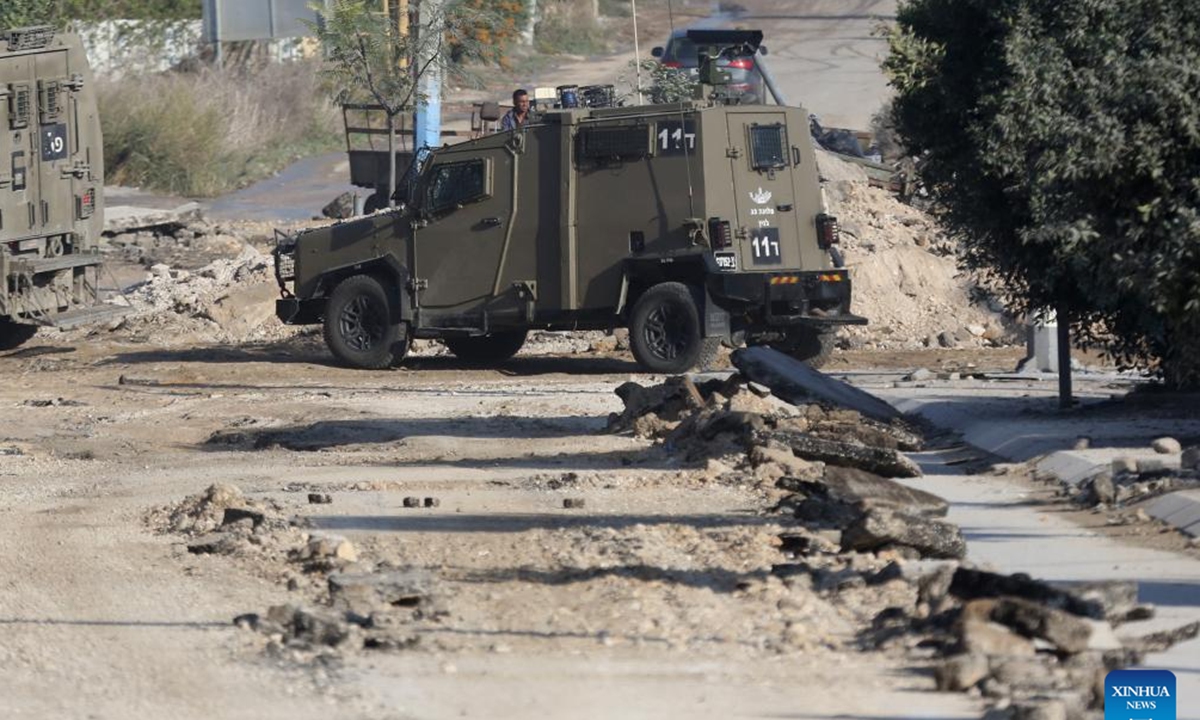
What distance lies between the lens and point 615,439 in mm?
14602

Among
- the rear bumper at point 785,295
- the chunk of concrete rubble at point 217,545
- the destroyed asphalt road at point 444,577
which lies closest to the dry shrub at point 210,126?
the rear bumper at point 785,295

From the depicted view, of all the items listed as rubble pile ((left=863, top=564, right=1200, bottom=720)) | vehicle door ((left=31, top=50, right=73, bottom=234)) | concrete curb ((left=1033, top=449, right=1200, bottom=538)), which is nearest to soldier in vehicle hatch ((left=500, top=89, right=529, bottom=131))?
vehicle door ((left=31, top=50, right=73, bottom=234))

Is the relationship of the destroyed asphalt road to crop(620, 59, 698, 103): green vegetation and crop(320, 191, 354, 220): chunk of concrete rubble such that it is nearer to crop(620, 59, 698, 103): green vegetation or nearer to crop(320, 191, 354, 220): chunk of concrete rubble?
crop(620, 59, 698, 103): green vegetation

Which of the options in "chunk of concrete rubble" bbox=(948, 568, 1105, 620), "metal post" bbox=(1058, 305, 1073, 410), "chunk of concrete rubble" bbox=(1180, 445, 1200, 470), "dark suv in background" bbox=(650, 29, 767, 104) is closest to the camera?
"chunk of concrete rubble" bbox=(948, 568, 1105, 620)

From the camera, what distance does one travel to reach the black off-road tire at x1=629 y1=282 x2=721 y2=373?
18375 mm

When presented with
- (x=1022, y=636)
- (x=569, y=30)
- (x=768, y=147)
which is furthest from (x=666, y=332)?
(x=569, y=30)

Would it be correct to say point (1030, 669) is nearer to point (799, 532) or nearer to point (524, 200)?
point (799, 532)

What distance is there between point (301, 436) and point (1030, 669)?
28.9 feet

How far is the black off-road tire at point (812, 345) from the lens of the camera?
64.1ft

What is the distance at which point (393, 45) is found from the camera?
2475 centimetres

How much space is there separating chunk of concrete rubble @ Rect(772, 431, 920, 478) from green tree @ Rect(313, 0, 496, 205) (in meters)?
12.3

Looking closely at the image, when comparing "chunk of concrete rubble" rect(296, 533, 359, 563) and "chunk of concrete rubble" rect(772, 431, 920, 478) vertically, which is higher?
"chunk of concrete rubble" rect(772, 431, 920, 478)

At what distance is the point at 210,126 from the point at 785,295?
20.6 metres

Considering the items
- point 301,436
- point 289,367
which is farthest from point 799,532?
point 289,367
